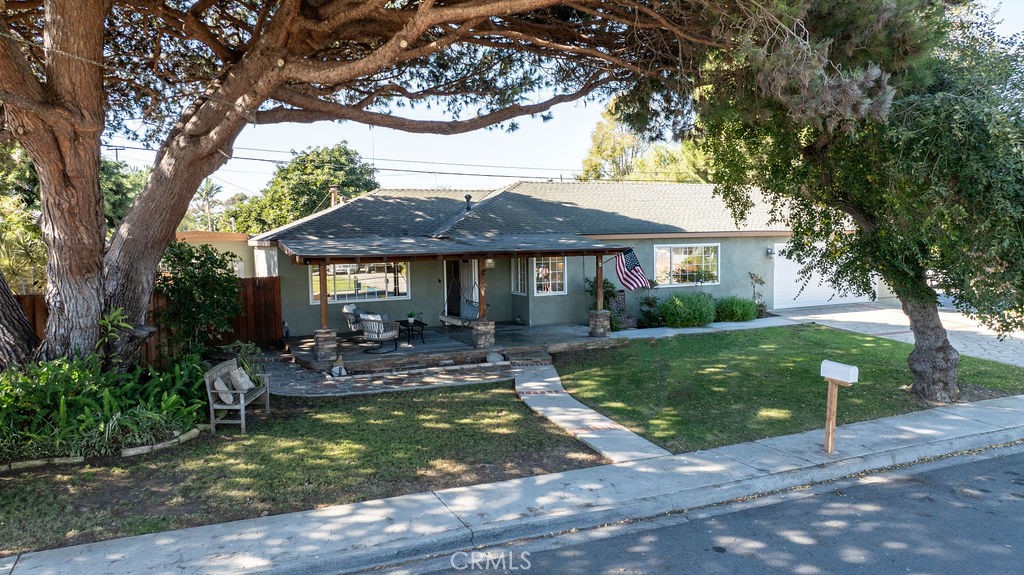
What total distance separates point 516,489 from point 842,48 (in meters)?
6.53

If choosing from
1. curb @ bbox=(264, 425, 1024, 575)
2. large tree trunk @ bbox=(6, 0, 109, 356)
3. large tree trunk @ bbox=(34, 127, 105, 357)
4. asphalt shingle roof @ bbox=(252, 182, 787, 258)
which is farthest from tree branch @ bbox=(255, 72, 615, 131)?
curb @ bbox=(264, 425, 1024, 575)

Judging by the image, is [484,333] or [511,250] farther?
[484,333]

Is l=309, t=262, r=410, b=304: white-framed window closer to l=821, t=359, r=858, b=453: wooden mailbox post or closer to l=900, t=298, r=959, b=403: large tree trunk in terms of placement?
l=821, t=359, r=858, b=453: wooden mailbox post

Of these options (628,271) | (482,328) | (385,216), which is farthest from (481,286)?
(385,216)

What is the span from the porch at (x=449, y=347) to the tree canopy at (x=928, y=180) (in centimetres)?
548

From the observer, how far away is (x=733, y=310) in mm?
17609

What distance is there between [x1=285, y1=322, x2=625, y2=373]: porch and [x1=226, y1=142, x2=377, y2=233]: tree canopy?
17492mm

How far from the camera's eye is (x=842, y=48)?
7.28 meters

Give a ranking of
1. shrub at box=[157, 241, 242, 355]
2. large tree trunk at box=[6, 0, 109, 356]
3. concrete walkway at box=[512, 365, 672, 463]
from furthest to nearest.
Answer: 1. shrub at box=[157, 241, 242, 355]
2. large tree trunk at box=[6, 0, 109, 356]
3. concrete walkway at box=[512, 365, 672, 463]

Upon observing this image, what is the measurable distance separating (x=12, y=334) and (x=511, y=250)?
8.27 metres

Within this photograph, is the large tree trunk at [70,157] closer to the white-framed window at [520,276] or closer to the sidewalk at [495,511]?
the sidewalk at [495,511]

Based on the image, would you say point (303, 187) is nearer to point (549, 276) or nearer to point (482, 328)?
point (549, 276)

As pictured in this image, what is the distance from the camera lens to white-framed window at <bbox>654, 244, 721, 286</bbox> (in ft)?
58.3

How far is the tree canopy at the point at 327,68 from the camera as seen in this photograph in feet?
22.9
